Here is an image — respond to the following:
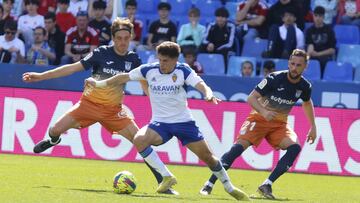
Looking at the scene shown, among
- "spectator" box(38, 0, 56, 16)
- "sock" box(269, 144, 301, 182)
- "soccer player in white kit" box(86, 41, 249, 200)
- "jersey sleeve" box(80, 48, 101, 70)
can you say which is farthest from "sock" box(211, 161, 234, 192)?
"spectator" box(38, 0, 56, 16)

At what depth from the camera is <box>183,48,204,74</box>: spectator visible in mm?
20422

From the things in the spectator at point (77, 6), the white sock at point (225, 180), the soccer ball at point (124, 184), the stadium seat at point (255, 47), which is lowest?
the soccer ball at point (124, 184)

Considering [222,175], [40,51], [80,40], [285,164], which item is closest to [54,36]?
[40,51]

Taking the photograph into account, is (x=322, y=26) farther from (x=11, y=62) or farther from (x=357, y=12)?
(x=11, y=62)

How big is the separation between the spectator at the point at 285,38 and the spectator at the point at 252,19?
0.86 meters


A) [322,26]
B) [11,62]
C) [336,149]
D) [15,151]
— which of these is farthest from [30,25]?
[336,149]

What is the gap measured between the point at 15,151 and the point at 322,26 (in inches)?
280

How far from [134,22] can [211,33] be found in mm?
1947

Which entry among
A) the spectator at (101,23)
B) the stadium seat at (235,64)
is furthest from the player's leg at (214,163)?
the spectator at (101,23)

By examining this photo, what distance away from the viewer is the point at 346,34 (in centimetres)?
2195

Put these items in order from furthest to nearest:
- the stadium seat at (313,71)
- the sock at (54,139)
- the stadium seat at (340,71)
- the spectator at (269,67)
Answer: the stadium seat at (313,71)
the stadium seat at (340,71)
the spectator at (269,67)
the sock at (54,139)

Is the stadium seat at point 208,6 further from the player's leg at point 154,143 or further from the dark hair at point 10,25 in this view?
the player's leg at point 154,143

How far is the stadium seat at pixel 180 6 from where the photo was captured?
23.5 meters

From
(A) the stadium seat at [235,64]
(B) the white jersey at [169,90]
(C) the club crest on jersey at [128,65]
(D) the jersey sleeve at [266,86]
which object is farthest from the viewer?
(A) the stadium seat at [235,64]
